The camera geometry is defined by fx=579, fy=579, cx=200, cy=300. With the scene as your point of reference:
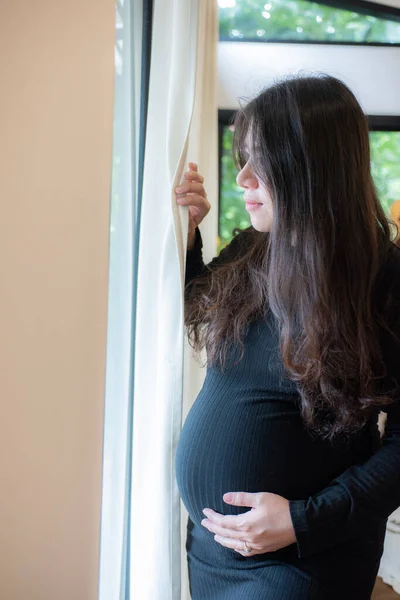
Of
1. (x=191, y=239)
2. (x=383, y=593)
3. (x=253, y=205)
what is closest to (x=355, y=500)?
(x=253, y=205)

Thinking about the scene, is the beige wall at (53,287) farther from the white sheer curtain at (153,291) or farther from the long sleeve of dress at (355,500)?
the long sleeve of dress at (355,500)

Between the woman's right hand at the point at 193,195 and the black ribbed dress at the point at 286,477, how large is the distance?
0.31 m

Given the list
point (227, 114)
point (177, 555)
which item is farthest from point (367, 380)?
point (227, 114)

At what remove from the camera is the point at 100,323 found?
1.36 meters

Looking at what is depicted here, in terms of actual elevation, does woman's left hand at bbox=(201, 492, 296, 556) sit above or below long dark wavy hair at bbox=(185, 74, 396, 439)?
below

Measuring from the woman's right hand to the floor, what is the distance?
1794mm

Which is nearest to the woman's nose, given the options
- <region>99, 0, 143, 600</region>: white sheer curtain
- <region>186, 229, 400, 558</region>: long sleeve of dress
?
<region>186, 229, 400, 558</region>: long sleeve of dress

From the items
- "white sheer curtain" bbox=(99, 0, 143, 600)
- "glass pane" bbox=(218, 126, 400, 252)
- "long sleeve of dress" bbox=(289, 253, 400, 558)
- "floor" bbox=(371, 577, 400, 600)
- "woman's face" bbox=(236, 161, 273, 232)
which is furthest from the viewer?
"glass pane" bbox=(218, 126, 400, 252)

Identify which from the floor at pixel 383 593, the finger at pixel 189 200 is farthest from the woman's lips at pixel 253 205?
the floor at pixel 383 593

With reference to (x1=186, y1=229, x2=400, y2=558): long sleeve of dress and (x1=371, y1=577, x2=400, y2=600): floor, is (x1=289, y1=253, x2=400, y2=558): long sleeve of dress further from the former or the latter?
(x1=371, y1=577, x2=400, y2=600): floor

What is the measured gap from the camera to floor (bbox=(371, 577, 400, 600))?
7.33 feet

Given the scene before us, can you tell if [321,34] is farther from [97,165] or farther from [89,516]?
[89,516]

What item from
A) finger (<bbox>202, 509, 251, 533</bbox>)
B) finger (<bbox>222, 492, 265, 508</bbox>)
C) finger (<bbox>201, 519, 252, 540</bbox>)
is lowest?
finger (<bbox>201, 519, 252, 540</bbox>)

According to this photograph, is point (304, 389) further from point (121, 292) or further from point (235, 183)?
point (235, 183)
